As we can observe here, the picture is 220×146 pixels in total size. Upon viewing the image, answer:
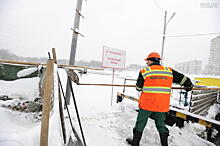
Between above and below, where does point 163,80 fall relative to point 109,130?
above

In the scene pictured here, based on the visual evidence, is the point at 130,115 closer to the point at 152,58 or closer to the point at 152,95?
the point at 152,95

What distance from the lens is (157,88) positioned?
1.92 meters

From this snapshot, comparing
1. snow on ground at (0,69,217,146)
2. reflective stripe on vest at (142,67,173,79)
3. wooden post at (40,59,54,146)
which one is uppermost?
reflective stripe on vest at (142,67,173,79)

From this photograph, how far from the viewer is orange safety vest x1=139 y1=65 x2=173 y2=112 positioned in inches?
75.3

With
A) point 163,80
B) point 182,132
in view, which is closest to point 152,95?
point 163,80

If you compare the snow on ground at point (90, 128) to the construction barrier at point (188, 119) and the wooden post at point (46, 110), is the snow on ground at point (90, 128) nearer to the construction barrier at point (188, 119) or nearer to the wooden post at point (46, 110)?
the wooden post at point (46, 110)

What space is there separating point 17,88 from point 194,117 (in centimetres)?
362

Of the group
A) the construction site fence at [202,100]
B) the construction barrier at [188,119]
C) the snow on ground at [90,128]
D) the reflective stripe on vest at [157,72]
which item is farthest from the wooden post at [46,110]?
the construction site fence at [202,100]

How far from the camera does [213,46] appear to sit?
47.3m

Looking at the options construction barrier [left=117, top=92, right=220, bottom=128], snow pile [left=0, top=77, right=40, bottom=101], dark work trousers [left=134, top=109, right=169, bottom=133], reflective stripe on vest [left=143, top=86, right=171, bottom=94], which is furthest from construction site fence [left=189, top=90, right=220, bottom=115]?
snow pile [left=0, top=77, right=40, bottom=101]

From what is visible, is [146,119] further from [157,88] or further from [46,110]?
[46,110]

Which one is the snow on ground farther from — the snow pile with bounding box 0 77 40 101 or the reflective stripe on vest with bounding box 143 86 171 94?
the reflective stripe on vest with bounding box 143 86 171 94

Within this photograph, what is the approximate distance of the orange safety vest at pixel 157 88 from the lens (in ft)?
6.27

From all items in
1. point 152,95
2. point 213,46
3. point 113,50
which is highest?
point 213,46
